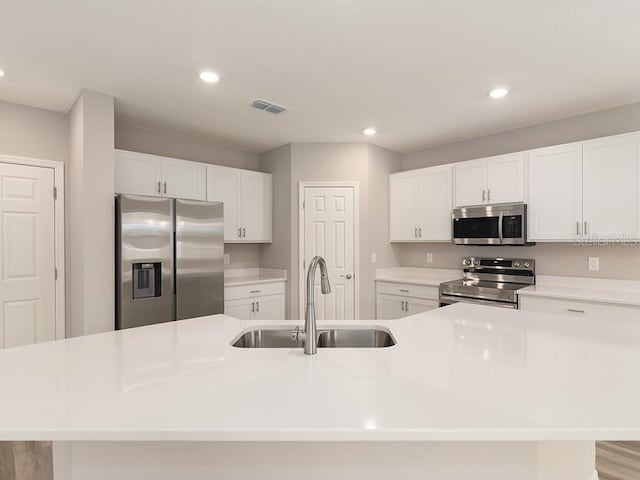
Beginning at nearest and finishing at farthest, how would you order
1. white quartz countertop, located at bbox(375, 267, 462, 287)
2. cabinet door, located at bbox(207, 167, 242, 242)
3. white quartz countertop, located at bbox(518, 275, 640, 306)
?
1. white quartz countertop, located at bbox(518, 275, 640, 306)
2. cabinet door, located at bbox(207, 167, 242, 242)
3. white quartz countertop, located at bbox(375, 267, 462, 287)

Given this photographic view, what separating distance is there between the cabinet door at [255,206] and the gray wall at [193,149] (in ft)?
1.16

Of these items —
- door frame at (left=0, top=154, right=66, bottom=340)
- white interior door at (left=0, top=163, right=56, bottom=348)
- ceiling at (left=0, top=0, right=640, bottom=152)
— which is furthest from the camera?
door frame at (left=0, top=154, right=66, bottom=340)

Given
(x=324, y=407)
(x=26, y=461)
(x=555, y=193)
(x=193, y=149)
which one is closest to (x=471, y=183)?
(x=555, y=193)

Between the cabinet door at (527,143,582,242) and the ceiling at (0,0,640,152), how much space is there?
0.44 metres

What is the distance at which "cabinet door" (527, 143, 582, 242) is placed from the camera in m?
3.06

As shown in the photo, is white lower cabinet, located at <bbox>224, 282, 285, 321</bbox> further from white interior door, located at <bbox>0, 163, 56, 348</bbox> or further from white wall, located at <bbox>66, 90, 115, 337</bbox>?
white interior door, located at <bbox>0, 163, 56, 348</bbox>

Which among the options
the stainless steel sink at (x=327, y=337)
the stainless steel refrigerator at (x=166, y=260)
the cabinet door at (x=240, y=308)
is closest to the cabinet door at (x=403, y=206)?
the cabinet door at (x=240, y=308)

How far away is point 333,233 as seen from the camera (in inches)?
164

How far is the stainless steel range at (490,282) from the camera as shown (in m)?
3.27

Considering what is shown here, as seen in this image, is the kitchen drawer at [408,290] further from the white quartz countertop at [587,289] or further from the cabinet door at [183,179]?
the cabinet door at [183,179]

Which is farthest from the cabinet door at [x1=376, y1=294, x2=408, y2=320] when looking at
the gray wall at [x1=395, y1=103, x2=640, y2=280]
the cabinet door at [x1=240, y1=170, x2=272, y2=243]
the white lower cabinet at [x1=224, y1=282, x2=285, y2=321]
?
the cabinet door at [x1=240, y1=170, x2=272, y2=243]

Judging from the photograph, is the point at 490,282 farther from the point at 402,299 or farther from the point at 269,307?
the point at 269,307

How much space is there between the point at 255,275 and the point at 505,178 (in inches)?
126

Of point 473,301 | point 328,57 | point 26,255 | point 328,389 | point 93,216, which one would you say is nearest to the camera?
point 328,389
